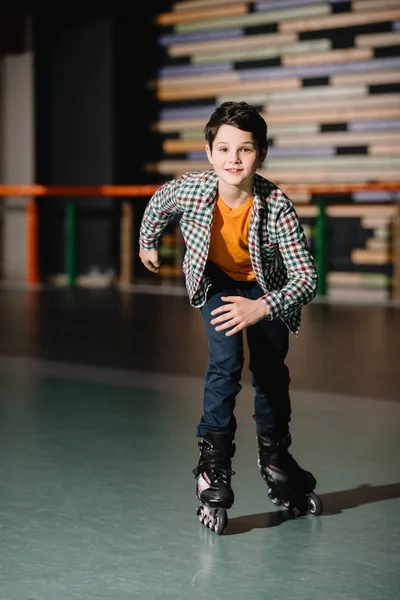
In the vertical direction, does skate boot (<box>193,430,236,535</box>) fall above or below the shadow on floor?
above

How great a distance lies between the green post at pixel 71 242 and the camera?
517 inches

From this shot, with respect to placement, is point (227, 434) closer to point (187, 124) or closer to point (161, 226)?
point (161, 226)

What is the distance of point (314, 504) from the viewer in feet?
12.9

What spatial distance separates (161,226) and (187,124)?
996 cm

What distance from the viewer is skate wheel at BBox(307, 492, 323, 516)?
3939 millimetres

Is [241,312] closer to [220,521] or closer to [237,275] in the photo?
[237,275]

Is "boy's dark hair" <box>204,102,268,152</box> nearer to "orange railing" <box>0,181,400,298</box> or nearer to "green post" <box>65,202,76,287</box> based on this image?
"orange railing" <box>0,181,400,298</box>

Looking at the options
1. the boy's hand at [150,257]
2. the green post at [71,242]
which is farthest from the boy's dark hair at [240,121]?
the green post at [71,242]

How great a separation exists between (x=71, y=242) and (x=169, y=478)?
8.95 meters

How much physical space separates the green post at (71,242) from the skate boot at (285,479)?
9244mm

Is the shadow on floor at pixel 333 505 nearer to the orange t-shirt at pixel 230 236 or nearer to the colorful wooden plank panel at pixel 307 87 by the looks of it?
the orange t-shirt at pixel 230 236

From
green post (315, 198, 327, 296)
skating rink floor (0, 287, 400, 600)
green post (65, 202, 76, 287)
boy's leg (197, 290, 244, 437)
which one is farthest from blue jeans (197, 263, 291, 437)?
green post (65, 202, 76, 287)

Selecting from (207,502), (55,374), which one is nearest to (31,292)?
(55,374)

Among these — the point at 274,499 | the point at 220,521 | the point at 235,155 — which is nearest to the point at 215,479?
the point at 220,521
